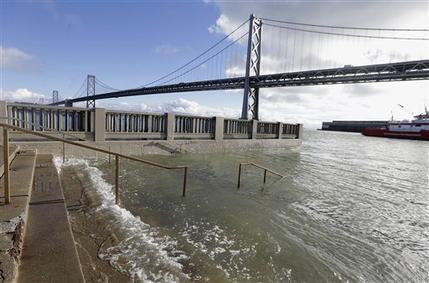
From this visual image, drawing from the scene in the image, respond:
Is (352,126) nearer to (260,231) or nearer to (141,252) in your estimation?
(260,231)

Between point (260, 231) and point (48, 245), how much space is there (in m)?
3.01

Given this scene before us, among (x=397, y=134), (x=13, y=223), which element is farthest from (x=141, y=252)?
(x=397, y=134)

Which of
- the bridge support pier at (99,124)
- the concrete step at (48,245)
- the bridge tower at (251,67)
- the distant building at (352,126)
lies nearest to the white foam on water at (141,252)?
the concrete step at (48,245)

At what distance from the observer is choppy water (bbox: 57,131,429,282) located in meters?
3.23

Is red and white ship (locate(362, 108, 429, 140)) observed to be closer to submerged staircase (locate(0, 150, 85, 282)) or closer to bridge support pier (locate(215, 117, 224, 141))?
bridge support pier (locate(215, 117, 224, 141))

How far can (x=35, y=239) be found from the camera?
9.02ft

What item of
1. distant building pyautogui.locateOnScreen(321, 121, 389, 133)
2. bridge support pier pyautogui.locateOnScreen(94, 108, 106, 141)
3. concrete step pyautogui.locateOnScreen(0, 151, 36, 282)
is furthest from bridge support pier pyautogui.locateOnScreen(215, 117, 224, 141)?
distant building pyautogui.locateOnScreen(321, 121, 389, 133)

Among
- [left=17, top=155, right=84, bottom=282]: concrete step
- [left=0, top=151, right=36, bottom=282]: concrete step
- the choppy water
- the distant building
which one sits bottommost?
the choppy water

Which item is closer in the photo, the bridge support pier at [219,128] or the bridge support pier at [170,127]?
the bridge support pier at [170,127]

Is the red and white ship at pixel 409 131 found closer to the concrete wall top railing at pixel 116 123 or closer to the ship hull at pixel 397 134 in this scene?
the ship hull at pixel 397 134

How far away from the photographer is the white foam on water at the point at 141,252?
291 centimetres

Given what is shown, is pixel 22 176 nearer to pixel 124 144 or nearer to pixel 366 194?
pixel 124 144

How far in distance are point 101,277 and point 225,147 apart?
1267 centimetres

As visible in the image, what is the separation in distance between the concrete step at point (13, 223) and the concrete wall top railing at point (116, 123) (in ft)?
9.14
